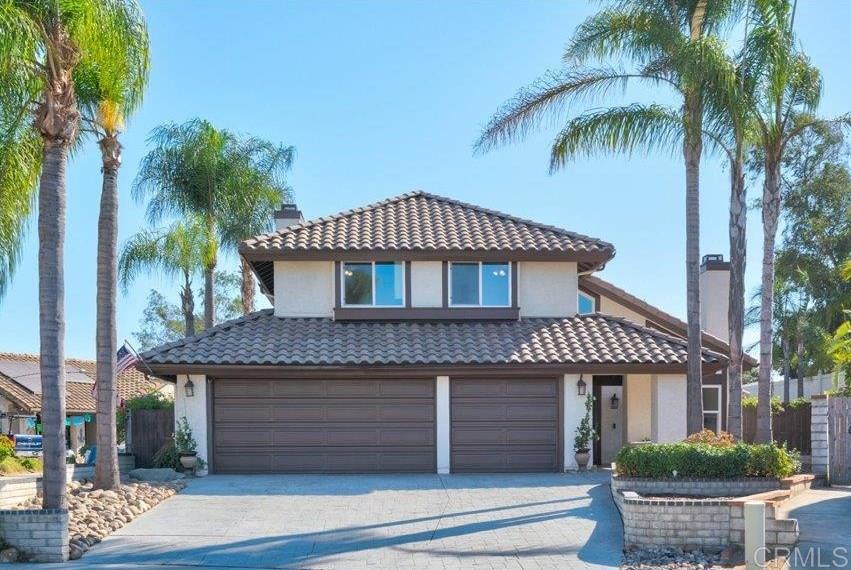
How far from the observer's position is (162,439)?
62.3 ft

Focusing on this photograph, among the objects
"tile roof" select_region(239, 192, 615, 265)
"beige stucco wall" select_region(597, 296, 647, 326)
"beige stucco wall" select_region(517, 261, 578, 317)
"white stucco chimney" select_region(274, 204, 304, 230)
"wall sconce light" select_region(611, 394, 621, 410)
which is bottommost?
"wall sconce light" select_region(611, 394, 621, 410)

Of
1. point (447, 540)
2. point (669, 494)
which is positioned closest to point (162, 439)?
point (447, 540)

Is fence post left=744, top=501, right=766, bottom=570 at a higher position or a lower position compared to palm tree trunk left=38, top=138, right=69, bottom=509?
lower

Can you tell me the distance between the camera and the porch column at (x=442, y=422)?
17859 millimetres

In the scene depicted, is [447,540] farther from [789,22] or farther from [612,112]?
[789,22]

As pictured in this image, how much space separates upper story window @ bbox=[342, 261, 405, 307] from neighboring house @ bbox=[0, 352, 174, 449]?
9.43 metres

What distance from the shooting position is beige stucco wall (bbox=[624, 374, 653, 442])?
20.2 meters

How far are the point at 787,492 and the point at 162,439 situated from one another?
44.0ft

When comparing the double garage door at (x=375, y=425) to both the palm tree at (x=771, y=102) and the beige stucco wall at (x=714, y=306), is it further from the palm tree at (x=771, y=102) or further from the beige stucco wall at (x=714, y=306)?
the beige stucco wall at (x=714, y=306)

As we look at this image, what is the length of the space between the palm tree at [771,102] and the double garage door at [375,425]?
4582 mm

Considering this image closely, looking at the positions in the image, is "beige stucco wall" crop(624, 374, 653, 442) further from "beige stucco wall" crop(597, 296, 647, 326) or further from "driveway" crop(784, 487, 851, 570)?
"driveway" crop(784, 487, 851, 570)

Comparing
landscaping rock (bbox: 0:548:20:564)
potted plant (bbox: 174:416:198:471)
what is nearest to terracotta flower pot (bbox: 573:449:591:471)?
potted plant (bbox: 174:416:198:471)

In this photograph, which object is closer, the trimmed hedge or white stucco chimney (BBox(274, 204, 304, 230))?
the trimmed hedge

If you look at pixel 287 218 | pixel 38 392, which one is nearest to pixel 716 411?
pixel 287 218
